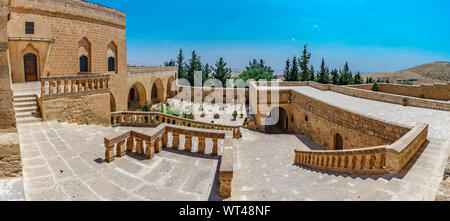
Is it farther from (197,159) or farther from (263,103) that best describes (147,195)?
(263,103)

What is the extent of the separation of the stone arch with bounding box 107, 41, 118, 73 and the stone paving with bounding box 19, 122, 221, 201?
15.3m

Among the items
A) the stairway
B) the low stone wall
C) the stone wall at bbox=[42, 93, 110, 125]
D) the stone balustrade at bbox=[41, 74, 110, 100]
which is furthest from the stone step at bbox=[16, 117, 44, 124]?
the low stone wall

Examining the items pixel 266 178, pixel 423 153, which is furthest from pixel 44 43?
pixel 423 153

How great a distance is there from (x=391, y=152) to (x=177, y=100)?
2975 centimetres

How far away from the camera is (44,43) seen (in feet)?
50.8

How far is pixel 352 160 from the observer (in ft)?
21.1

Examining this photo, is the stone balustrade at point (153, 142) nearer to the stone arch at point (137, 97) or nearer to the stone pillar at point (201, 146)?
the stone pillar at point (201, 146)

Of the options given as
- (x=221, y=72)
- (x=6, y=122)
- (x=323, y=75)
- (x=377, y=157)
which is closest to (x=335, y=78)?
(x=323, y=75)

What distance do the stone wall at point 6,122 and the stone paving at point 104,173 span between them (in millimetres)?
332

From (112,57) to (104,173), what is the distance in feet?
60.2

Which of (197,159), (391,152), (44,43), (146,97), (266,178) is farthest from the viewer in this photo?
(146,97)

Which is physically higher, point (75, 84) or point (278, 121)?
point (75, 84)

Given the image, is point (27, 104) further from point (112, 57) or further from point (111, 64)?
point (112, 57)

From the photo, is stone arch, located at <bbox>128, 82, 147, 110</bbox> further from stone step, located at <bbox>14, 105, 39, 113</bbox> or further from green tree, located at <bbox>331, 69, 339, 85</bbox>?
green tree, located at <bbox>331, 69, 339, 85</bbox>
